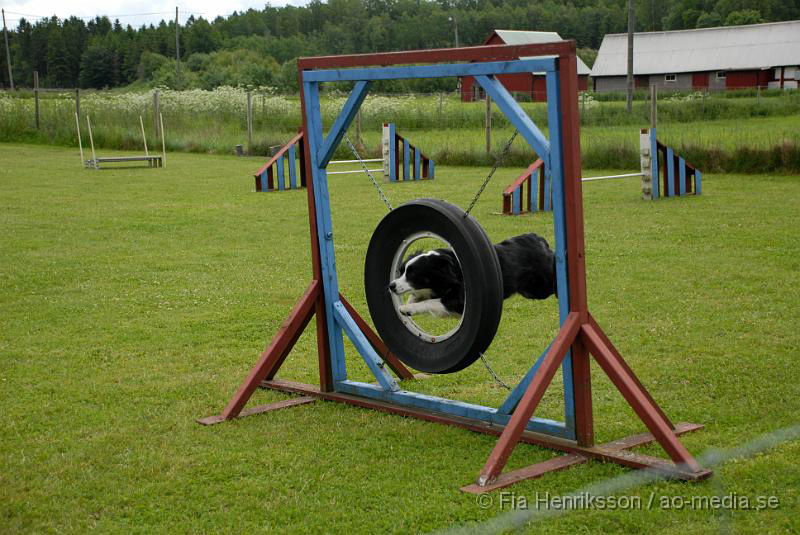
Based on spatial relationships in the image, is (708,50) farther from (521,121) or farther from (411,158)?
(521,121)

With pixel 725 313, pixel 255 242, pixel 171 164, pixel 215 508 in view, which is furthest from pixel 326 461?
pixel 171 164

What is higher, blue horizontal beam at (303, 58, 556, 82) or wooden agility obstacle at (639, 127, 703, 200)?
blue horizontal beam at (303, 58, 556, 82)

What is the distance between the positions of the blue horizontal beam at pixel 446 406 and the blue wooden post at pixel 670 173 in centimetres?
947

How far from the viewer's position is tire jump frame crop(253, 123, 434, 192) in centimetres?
1588

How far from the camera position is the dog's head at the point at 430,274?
453 cm

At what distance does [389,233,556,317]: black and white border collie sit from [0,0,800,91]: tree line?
56854 millimetres

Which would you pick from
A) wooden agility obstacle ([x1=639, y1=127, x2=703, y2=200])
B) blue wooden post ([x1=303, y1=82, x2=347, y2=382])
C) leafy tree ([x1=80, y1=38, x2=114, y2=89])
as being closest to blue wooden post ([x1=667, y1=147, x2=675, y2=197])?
wooden agility obstacle ([x1=639, y1=127, x2=703, y2=200])

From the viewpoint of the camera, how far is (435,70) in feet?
14.2

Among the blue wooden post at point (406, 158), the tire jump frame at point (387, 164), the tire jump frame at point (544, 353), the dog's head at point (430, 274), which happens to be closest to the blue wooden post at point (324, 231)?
the tire jump frame at point (544, 353)

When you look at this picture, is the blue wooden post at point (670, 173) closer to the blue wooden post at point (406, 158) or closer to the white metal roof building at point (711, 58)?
the blue wooden post at point (406, 158)

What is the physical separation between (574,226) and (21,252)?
7524 mm

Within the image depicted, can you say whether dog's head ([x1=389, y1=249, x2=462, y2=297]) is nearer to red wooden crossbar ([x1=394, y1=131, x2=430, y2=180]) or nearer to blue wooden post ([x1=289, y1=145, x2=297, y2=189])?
blue wooden post ([x1=289, y1=145, x2=297, y2=189])

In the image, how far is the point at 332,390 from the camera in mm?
5164

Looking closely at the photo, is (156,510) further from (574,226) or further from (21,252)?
(21,252)
